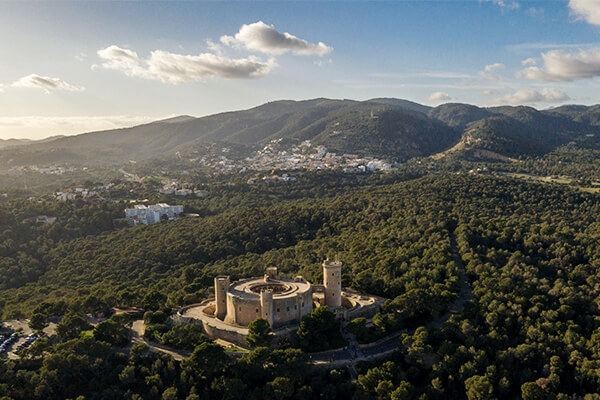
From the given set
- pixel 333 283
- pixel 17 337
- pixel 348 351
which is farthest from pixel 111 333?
pixel 348 351

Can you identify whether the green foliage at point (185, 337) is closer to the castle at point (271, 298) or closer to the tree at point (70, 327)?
the castle at point (271, 298)

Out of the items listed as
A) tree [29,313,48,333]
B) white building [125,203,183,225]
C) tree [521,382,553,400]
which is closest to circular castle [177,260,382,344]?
tree [29,313,48,333]

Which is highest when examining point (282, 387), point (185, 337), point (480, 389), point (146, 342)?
point (185, 337)

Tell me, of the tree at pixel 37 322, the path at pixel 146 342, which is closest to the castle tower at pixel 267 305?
the path at pixel 146 342

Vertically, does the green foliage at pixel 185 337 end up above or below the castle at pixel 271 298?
below

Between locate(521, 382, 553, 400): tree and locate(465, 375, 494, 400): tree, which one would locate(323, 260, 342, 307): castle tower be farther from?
locate(521, 382, 553, 400): tree

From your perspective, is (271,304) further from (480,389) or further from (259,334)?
(480,389)
